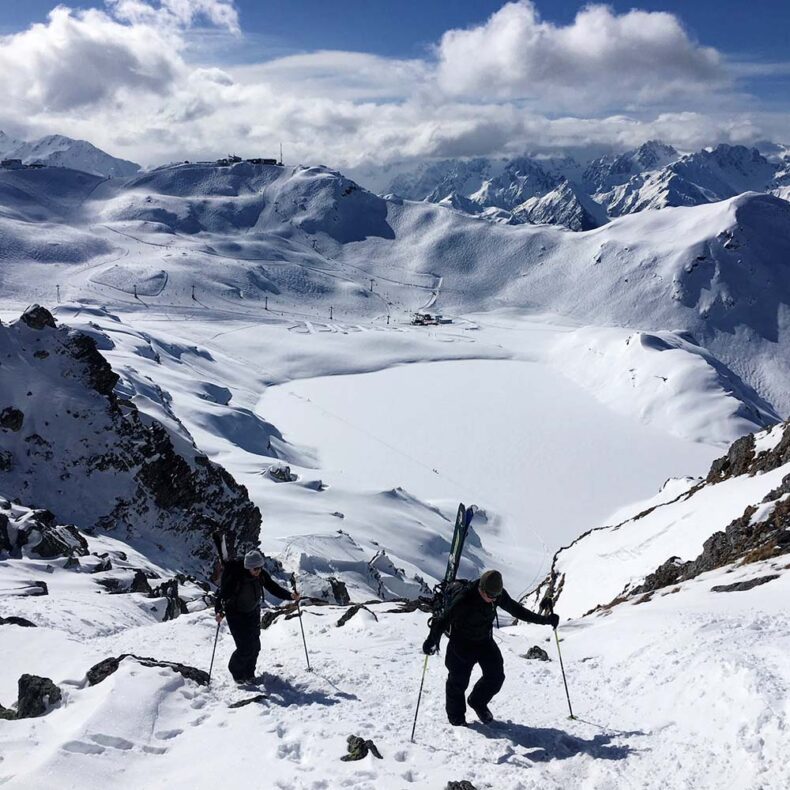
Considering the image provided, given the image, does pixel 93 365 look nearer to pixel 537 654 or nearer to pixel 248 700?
pixel 248 700

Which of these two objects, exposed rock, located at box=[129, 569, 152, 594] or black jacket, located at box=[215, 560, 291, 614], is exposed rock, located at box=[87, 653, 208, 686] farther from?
exposed rock, located at box=[129, 569, 152, 594]

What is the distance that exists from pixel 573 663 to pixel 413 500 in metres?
42.8

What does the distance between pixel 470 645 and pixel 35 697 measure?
18.2 feet

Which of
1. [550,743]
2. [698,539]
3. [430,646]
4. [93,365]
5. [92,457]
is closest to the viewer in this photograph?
[550,743]

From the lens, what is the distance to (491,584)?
25.9 feet

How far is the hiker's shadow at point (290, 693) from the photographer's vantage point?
906cm

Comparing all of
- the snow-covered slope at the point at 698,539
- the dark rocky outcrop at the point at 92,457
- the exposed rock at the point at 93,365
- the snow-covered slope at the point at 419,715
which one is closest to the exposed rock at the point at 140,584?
the snow-covered slope at the point at 419,715

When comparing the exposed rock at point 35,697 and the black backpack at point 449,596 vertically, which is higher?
the black backpack at point 449,596

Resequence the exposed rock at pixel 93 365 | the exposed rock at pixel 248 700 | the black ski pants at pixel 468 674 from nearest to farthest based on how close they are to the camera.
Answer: the black ski pants at pixel 468 674, the exposed rock at pixel 248 700, the exposed rock at pixel 93 365

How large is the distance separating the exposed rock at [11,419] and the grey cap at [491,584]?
1021 inches

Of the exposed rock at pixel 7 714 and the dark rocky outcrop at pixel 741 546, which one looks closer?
the exposed rock at pixel 7 714

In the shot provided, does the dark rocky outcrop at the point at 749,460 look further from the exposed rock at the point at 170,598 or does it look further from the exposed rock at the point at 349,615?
the exposed rock at the point at 170,598

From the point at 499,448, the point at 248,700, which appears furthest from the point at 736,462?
the point at 499,448

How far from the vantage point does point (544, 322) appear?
642ft
